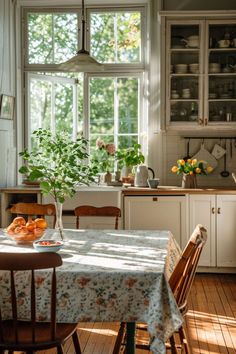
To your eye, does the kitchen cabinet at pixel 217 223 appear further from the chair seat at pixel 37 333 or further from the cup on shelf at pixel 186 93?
the chair seat at pixel 37 333

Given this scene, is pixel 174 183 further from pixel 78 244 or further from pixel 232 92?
pixel 78 244

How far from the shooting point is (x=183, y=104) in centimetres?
570

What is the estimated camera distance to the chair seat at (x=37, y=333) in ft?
8.43

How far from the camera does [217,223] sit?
5.43 metres

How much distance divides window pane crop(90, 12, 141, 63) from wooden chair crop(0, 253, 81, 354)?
389cm

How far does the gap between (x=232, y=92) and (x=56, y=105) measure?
192 cm

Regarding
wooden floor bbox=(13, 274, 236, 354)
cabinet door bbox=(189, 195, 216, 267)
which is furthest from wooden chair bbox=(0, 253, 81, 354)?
cabinet door bbox=(189, 195, 216, 267)

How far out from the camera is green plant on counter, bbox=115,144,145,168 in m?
5.79

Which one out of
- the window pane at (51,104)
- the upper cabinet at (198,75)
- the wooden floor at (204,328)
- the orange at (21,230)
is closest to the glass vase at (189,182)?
the upper cabinet at (198,75)

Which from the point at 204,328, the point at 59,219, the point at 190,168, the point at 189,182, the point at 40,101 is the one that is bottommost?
the point at 204,328

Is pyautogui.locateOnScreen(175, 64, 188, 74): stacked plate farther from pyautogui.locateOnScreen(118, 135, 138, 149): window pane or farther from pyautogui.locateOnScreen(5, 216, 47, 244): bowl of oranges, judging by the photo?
pyautogui.locateOnScreen(5, 216, 47, 244): bowl of oranges

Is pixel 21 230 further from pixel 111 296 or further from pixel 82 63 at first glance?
pixel 82 63

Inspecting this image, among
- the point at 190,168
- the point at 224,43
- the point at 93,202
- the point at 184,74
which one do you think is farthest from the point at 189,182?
the point at 224,43

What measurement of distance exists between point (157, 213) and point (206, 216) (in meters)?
0.48
